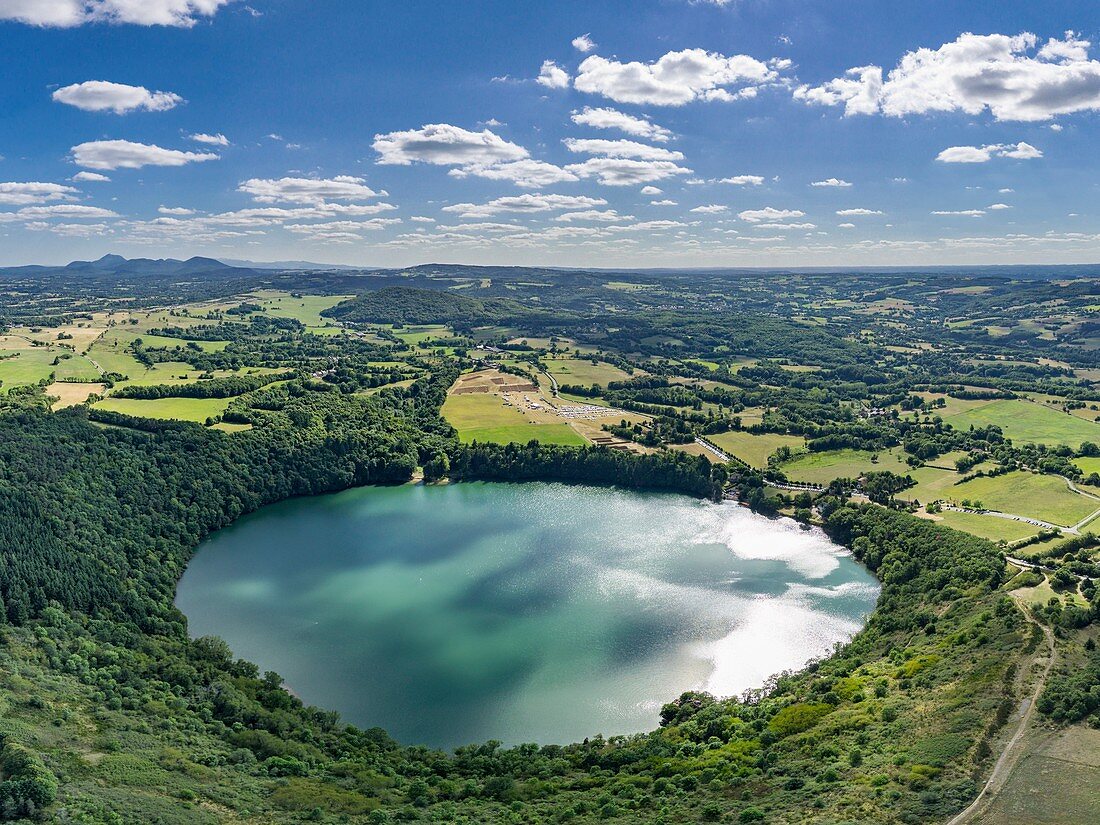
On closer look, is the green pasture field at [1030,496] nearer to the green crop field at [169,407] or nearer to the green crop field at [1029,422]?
the green crop field at [1029,422]

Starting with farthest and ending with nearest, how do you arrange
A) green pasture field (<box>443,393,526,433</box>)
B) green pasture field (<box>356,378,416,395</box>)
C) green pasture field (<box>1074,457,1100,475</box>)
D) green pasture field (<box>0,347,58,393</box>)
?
green pasture field (<box>356,378,416,395</box>)
green pasture field (<box>443,393,526,433</box>)
green pasture field (<box>0,347,58,393</box>)
green pasture field (<box>1074,457,1100,475</box>)

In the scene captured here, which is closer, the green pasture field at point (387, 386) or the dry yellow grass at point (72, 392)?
the dry yellow grass at point (72, 392)

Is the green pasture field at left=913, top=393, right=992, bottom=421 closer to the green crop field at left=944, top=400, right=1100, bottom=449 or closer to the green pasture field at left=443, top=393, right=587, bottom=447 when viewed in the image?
the green crop field at left=944, top=400, right=1100, bottom=449

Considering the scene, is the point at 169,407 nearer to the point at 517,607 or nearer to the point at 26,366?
the point at 26,366

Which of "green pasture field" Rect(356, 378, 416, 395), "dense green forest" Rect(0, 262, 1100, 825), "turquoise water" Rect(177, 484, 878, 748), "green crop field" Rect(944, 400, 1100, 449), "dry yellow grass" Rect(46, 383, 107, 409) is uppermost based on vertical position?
"dry yellow grass" Rect(46, 383, 107, 409)

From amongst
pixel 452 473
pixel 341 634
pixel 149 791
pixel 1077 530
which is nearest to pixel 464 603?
pixel 341 634

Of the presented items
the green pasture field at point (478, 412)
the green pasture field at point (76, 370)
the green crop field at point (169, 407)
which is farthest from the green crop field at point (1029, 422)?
the green pasture field at point (76, 370)

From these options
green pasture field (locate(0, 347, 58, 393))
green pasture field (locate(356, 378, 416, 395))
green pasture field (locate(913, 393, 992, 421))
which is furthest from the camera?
green pasture field (locate(356, 378, 416, 395))

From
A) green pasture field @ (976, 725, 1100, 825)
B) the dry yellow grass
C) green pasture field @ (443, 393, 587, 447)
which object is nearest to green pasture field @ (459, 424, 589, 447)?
green pasture field @ (443, 393, 587, 447)
